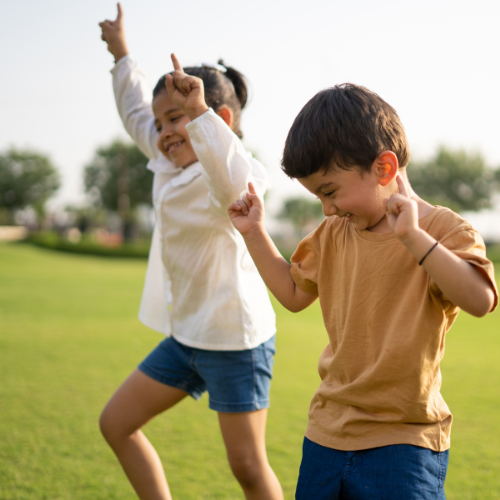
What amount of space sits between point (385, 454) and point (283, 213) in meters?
83.5

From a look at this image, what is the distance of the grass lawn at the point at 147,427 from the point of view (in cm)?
261

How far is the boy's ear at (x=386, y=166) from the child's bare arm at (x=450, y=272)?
193 mm

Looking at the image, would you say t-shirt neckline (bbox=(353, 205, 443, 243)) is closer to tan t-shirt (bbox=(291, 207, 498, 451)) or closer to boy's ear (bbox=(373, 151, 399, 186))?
tan t-shirt (bbox=(291, 207, 498, 451))

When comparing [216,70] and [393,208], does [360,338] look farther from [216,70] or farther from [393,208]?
[216,70]

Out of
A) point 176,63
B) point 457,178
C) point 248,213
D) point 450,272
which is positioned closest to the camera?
point 450,272

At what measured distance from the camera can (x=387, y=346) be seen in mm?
1423

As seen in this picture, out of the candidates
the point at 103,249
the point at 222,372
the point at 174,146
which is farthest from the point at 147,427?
the point at 103,249

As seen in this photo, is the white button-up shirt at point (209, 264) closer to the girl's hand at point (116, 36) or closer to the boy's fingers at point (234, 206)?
the boy's fingers at point (234, 206)

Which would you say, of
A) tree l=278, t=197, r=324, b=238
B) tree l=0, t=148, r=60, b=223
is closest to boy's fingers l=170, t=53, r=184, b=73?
tree l=0, t=148, r=60, b=223

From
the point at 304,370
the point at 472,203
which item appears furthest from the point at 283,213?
the point at 304,370

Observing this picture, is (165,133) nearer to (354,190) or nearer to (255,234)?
(255,234)

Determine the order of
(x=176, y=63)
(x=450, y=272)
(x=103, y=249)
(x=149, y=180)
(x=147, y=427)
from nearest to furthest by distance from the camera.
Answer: (x=450, y=272), (x=176, y=63), (x=147, y=427), (x=103, y=249), (x=149, y=180)

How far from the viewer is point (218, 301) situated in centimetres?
210

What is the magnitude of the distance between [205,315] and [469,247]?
111 centimetres
